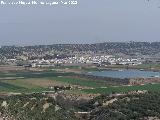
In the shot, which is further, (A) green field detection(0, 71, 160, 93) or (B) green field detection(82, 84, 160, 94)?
(A) green field detection(0, 71, 160, 93)

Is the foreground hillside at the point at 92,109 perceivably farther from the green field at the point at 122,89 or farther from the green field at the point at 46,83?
the green field at the point at 46,83

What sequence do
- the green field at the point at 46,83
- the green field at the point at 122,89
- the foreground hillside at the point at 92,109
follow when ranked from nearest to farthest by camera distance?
the foreground hillside at the point at 92,109 → the green field at the point at 122,89 → the green field at the point at 46,83

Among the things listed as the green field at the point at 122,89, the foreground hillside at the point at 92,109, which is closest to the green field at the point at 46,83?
the green field at the point at 122,89

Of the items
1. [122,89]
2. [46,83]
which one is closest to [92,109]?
[122,89]

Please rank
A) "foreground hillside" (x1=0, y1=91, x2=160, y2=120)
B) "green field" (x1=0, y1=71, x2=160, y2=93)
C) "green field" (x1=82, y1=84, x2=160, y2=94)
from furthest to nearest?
"green field" (x1=0, y1=71, x2=160, y2=93) < "green field" (x1=82, y1=84, x2=160, y2=94) < "foreground hillside" (x1=0, y1=91, x2=160, y2=120)

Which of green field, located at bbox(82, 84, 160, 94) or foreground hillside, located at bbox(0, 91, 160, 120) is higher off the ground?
foreground hillside, located at bbox(0, 91, 160, 120)

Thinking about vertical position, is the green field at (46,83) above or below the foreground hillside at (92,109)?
below

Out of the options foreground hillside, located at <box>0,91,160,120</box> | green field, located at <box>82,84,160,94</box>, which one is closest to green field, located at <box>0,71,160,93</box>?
green field, located at <box>82,84,160,94</box>

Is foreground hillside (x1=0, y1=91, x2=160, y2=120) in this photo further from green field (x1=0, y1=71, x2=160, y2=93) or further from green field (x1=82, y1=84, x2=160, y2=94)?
green field (x1=0, y1=71, x2=160, y2=93)

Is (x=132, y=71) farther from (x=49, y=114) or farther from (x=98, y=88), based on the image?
(x=49, y=114)

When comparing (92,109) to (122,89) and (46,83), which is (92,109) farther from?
(46,83)
